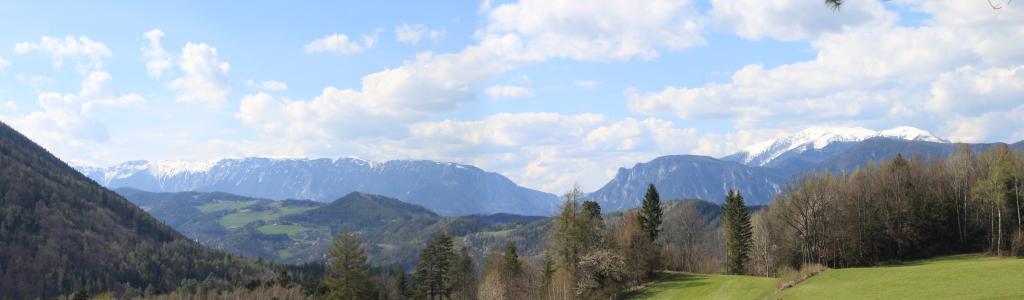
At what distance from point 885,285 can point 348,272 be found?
55.3 m

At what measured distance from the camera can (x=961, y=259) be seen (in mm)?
51281

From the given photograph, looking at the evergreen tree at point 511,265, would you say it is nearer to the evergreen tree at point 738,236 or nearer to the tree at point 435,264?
the tree at point 435,264

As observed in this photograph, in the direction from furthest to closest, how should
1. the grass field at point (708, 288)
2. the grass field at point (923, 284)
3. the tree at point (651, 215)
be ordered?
the tree at point (651, 215) → the grass field at point (708, 288) → the grass field at point (923, 284)

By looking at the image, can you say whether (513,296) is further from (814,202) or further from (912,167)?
(912,167)

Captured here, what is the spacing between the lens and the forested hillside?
156000 millimetres

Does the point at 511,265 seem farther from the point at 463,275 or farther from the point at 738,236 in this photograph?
the point at 738,236

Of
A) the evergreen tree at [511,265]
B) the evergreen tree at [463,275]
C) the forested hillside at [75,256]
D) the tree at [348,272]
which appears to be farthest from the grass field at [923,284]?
the forested hillside at [75,256]

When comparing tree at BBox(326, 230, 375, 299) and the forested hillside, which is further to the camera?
the forested hillside

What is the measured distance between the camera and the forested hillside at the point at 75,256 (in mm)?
156000

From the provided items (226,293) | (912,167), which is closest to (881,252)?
(912,167)

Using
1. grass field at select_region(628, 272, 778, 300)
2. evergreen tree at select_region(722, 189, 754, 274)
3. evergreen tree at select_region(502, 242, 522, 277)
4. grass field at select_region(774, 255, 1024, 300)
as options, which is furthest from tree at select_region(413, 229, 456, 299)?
grass field at select_region(774, 255, 1024, 300)

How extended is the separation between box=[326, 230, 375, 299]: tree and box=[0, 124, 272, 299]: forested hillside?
13095cm

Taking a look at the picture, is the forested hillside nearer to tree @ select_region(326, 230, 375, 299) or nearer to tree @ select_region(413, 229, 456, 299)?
tree @ select_region(326, 230, 375, 299)

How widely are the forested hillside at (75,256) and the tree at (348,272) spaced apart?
130950 millimetres
